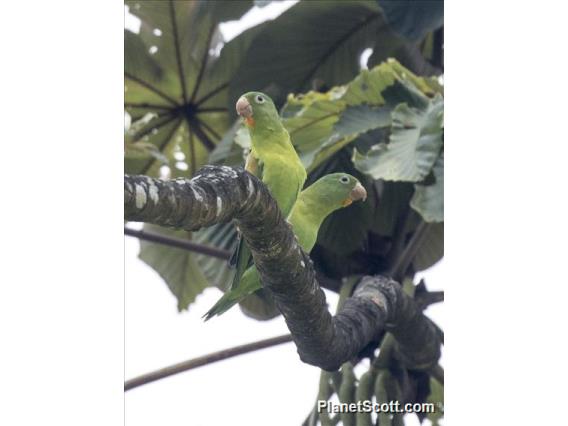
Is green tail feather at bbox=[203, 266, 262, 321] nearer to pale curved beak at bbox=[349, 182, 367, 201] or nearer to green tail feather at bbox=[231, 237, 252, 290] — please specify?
green tail feather at bbox=[231, 237, 252, 290]

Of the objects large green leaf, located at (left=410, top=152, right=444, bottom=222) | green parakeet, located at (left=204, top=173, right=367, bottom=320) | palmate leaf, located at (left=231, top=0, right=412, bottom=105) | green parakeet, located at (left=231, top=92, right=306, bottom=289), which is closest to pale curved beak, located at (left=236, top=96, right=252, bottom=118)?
green parakeet, located at (left=231, top=92, right=306, bottom=289)

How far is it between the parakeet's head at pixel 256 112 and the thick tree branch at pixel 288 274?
0.85 ft

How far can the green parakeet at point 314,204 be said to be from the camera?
5.79 feet

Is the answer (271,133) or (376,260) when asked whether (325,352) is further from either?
(376,260)

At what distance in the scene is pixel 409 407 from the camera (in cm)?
210

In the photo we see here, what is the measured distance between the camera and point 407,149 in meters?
2.22

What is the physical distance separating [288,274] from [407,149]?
76 centimetres

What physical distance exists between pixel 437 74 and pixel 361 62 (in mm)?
221

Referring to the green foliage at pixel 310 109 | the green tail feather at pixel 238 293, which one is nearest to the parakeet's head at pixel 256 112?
the green tail feather at pixel 238 293

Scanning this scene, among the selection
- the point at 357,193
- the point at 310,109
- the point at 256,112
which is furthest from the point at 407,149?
the point at 256,112

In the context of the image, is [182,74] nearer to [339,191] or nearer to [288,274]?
[339,191]

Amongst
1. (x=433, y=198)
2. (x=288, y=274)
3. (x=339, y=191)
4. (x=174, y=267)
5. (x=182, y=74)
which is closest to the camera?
(x=288, y=274)

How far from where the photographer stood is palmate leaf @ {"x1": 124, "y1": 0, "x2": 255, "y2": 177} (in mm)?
2512

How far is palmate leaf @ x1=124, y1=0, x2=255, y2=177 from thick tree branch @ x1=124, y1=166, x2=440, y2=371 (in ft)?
2.16
